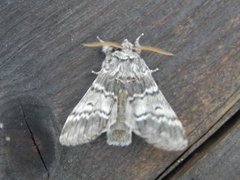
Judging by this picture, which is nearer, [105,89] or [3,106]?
[3,106]

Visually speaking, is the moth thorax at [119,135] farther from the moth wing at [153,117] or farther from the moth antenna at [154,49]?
the moth antenna at [154,49]

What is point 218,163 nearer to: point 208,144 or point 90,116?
point 208,144

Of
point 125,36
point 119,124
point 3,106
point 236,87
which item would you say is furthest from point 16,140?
point 236,87

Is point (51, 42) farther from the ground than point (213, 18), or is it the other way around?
point (51, 42)

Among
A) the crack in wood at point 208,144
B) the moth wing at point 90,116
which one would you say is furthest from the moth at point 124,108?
the crack in wood at point 208,144

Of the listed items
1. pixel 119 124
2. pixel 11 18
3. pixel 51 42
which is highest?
pixel 11 18

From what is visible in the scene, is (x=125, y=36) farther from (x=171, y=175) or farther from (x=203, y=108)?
(x=171, y=175)

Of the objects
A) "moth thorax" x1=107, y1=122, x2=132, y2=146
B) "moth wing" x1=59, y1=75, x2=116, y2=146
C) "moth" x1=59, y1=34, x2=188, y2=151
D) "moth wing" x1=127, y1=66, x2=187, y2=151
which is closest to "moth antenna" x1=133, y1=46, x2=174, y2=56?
"moth" x1=59, y1=34, x2=188, y2=151
